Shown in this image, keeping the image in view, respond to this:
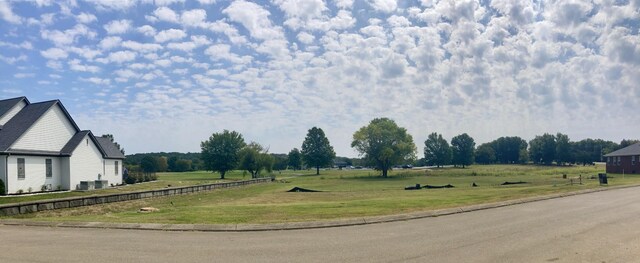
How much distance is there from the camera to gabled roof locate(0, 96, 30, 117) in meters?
36.6

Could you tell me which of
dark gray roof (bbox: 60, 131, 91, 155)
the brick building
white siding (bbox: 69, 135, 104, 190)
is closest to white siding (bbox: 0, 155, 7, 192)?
dark gray roof (bbox: 60, 131, 91, 155)

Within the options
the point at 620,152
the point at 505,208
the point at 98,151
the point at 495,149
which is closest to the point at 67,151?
the point at 98,151

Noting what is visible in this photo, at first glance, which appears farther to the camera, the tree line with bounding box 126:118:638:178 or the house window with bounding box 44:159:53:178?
the tree line with bounding box 126:118:638:178

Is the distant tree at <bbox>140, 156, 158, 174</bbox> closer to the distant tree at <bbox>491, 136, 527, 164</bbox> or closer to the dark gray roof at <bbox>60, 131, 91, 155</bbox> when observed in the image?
the dark gray roof at <bbox>60, 131, 91, 155</bbox>

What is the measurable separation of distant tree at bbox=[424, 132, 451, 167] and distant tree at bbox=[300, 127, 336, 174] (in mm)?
47790

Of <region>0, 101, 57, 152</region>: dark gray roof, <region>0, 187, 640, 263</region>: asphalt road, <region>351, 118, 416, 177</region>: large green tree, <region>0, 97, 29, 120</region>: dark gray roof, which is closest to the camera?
<region>0, 187, 640, 263</region>: asphalt road

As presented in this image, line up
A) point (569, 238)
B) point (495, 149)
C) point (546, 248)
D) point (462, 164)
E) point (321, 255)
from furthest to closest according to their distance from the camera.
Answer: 1. point (495, 149)
2. point (462, 164)
3. point (569, 238)
4. point (546, 248)
5. point (321, 255)

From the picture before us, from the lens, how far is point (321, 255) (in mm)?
8023

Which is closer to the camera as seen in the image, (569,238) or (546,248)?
(546,248)

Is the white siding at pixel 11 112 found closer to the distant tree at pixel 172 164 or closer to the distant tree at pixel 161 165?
the distant tree at pixel 161 165

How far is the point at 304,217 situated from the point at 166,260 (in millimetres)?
5967

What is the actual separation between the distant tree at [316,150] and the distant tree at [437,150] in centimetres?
4779

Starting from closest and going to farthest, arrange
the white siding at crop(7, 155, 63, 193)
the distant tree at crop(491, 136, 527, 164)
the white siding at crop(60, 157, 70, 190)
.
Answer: the white siding at crop(7, 155, 63, 193) → the white siding at crop(60, 157, 70, 190) → the distant tree at crop(491, 136, 527, 164)

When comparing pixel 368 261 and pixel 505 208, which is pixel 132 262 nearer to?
pixel 368 261
